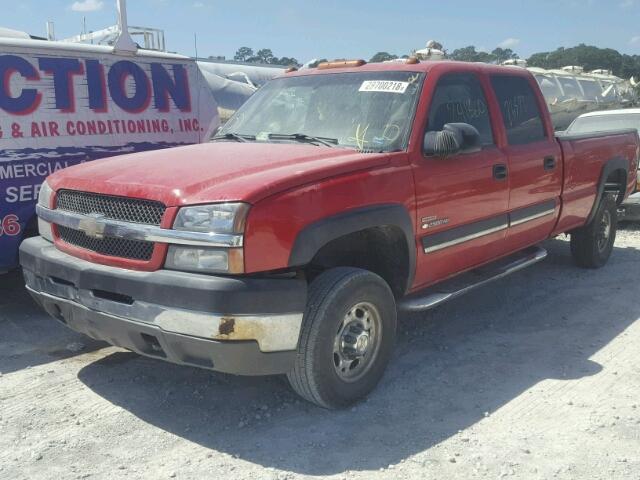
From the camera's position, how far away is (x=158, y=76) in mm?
5973

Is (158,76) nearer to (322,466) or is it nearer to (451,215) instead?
(451,215)

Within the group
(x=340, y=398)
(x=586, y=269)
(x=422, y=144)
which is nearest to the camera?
(x=340, y=398)

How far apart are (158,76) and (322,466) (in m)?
4.07

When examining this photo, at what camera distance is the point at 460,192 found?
4.39m

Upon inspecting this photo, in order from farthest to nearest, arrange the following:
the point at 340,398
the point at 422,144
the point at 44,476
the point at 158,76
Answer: the point at 158,76 → the point at 422,144 → the point at 340,398 → the point at 44,476

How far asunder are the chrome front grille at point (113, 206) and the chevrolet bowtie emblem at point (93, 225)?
0.05 metres

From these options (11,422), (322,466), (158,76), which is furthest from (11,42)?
(322,466)

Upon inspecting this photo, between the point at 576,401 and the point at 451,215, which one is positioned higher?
the point at 451,215

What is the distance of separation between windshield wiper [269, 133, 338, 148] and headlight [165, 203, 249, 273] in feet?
4.07

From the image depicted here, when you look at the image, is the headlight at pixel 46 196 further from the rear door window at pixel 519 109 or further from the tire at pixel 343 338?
the rear door window at pixel 519 109

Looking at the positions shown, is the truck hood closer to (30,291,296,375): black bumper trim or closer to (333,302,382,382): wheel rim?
(30,291,296,375): black bumper trim

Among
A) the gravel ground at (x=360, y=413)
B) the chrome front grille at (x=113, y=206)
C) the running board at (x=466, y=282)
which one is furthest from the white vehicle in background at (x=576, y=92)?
the chrome front grille at (x=113, y=206)

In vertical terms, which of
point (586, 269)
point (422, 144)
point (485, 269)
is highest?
point (422, 144)

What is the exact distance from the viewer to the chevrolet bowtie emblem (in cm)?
346
